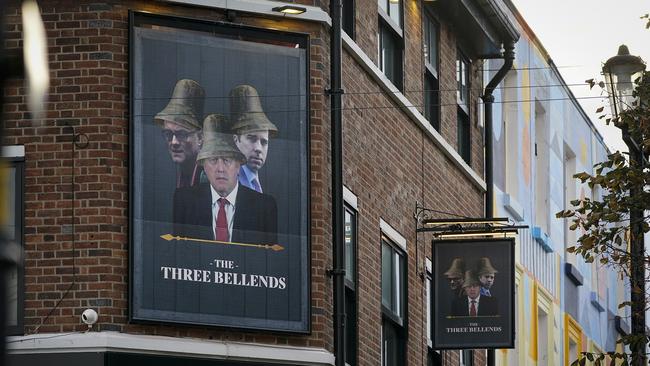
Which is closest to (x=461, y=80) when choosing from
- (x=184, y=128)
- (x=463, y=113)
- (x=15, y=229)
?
(x=463, y=113)

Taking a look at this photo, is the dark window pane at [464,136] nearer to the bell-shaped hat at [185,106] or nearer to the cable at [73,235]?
the bell-shaped hat at [185,106]

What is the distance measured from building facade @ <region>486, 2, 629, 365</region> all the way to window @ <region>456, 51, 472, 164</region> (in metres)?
1.75

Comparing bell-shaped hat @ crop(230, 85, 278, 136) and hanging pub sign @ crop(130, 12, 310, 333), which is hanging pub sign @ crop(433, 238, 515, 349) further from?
bell-shaped hat @ crop(230, 85, 278, 136)

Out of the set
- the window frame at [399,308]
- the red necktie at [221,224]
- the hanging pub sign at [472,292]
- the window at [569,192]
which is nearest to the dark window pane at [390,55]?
the window frame at [399,308]

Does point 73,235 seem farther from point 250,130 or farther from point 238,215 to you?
point 250,130

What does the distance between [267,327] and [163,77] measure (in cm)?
277

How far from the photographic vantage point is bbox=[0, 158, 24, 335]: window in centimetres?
1698

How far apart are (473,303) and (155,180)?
5.64 metres

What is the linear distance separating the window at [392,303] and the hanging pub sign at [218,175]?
3524 mm

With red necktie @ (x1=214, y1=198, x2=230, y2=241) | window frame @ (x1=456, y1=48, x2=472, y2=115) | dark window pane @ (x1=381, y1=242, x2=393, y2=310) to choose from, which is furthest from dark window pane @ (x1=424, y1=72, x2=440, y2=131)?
red necktie @ (x1=214, y1=198, x2=230, y2=241)

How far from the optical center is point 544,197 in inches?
1315

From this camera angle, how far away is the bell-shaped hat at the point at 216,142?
17.9 m

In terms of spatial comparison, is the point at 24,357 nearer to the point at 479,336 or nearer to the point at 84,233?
the point at 84,233

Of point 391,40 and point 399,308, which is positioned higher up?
point 391,40
